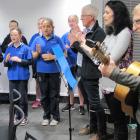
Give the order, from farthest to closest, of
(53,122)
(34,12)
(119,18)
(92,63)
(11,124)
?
(34,12) < (53,122) < (92,63) < (119,18) < (11,124)

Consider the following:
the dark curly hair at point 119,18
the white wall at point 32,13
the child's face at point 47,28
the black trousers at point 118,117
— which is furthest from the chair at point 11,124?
the white wall at point 32,13

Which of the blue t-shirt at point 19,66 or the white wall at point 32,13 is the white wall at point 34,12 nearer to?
the white wall at point 32,13

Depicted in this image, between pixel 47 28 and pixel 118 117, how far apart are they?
1.81 meters

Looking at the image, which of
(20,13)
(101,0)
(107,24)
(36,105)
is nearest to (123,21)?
(107,24)

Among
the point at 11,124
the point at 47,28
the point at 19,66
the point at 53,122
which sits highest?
the point at 47,28

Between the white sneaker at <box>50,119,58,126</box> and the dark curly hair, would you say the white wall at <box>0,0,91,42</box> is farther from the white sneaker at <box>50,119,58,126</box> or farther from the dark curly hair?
the dark curly hair

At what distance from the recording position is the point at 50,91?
443 cm

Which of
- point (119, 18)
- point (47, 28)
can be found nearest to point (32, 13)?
point (47, 28)

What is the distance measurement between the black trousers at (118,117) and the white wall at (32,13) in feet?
9.89

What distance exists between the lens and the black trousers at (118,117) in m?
2.80

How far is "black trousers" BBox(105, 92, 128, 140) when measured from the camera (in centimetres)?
280

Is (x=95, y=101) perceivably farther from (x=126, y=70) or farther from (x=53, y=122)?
(x=126, y=70)

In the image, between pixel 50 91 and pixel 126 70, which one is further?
pixel 50 91

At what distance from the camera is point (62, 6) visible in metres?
5.88
